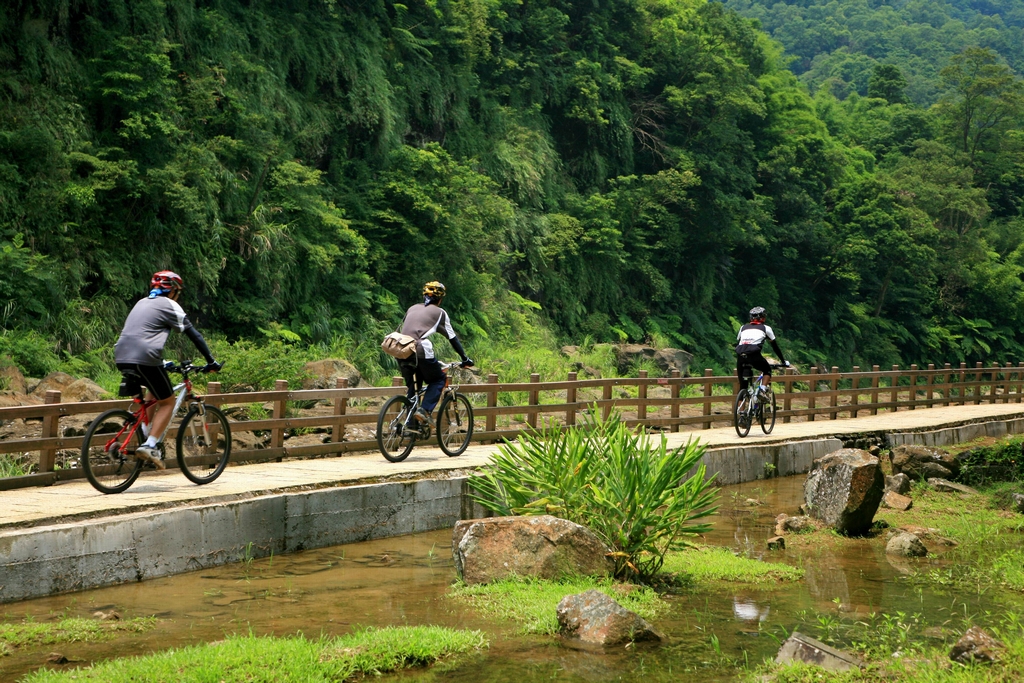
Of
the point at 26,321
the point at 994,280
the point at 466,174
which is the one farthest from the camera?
the point at 994,280

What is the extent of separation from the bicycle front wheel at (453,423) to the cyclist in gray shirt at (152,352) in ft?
11.8

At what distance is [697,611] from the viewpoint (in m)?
7.20

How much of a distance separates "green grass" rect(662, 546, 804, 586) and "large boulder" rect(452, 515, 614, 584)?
2.91 feet

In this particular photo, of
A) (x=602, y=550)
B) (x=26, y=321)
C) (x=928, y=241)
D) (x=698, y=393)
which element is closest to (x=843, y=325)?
(x=928, y=241)

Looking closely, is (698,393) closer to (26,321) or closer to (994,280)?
(26,321)

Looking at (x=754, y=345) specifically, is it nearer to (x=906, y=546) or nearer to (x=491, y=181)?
(x=906, y=546)

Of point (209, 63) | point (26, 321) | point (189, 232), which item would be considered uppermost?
point (209, 63)

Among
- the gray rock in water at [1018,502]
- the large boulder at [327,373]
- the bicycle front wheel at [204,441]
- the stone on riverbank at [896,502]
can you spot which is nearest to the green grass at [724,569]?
the stone on riverbank at [896,502]

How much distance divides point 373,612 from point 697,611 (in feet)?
7.38

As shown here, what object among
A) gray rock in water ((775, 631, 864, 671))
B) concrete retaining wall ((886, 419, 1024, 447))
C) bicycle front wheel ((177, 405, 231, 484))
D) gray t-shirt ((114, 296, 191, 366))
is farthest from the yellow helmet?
concrete retaining wall ((886, 419, 1024, 447))

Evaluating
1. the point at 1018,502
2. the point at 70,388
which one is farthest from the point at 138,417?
the point at 1018,502

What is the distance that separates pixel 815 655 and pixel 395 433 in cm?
665

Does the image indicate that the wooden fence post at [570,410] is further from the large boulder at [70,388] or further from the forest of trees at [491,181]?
the forest of trees at [491,181]

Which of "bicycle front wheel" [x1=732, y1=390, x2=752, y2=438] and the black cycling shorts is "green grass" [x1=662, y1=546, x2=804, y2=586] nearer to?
the black cycling shorts
